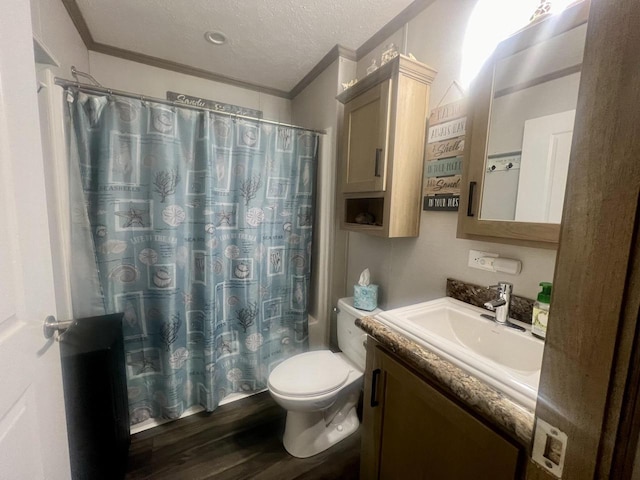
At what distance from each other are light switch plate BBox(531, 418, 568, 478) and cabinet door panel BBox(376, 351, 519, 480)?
0.78 ft

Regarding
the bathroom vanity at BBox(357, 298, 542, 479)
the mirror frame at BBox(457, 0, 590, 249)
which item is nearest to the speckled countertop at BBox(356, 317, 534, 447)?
the bathroom vanity at BBox(357, 298, 542, 479)

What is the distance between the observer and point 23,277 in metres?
0.63

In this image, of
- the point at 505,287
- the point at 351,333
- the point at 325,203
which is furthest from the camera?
the point at 325,203

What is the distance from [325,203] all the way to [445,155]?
0.92 meters

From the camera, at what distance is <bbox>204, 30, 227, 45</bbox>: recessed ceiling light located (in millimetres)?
1629

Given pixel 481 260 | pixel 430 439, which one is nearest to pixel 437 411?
pixel 430 439

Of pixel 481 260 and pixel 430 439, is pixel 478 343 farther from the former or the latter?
pixel 430 439

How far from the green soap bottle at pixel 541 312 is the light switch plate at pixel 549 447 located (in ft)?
2.07

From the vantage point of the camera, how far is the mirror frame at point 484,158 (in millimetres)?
856

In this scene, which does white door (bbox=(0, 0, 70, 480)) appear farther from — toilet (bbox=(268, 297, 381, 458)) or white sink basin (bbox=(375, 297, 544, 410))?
white sink basin (bbox=(375, 297, 544, 410))

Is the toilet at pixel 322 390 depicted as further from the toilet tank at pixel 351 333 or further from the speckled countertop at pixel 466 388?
the speckled countertop at pixel 466 388

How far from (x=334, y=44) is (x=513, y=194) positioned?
4.83 ft

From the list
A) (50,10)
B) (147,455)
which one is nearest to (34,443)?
(147,455)

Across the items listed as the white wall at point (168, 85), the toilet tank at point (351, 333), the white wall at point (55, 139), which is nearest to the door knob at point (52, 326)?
the white wall at point (55, 139)
